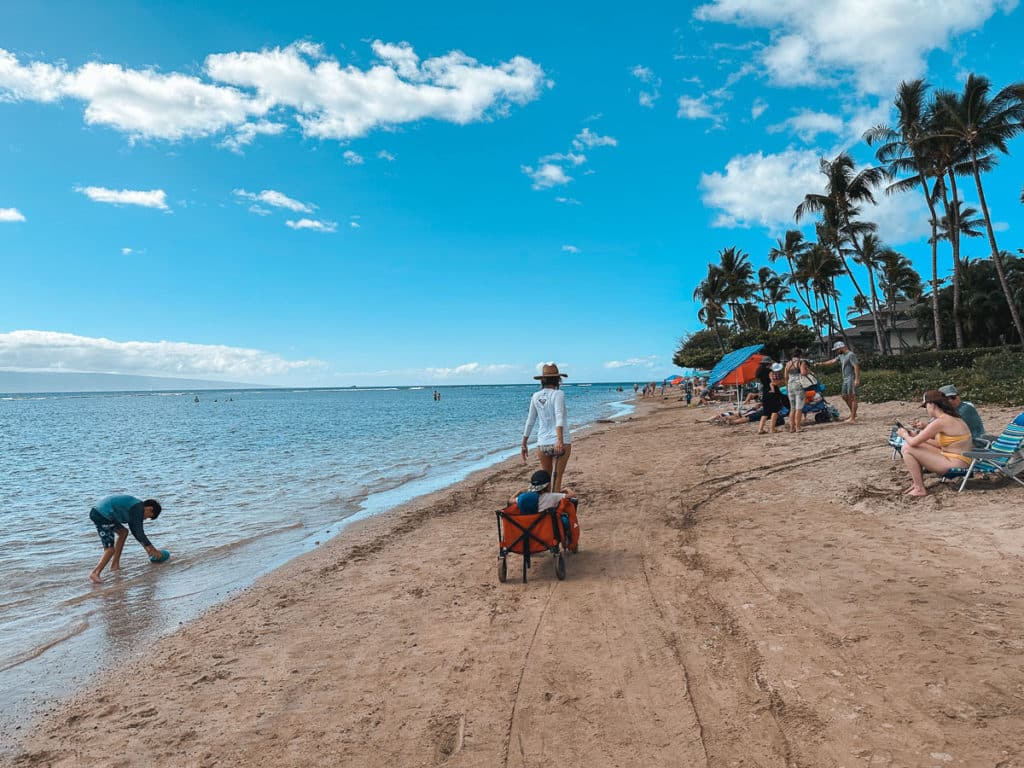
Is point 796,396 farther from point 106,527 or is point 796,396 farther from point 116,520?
point 106,527

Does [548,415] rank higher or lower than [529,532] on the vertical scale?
higher

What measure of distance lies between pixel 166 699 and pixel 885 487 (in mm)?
7721

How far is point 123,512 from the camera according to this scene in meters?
7.23

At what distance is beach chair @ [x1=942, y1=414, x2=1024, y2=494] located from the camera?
6.36 meters

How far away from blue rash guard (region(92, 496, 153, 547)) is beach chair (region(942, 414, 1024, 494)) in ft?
31.2

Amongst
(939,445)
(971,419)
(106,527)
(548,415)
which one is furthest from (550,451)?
(106,527)

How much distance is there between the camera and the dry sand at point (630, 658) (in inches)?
115

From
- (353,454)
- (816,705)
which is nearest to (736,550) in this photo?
(816,705)

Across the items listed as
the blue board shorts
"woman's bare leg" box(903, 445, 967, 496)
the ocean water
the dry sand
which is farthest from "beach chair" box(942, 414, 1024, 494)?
the blue board shorts

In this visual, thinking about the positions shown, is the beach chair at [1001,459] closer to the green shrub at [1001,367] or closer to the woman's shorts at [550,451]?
the woman's shorts at [550,451]

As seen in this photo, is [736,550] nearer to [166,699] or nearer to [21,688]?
[166,699]

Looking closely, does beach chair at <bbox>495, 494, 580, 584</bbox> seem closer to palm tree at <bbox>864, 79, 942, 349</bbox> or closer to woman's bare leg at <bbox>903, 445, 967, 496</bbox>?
woman's bare leg at <bbox>903, 445, 967, 496</bbox>

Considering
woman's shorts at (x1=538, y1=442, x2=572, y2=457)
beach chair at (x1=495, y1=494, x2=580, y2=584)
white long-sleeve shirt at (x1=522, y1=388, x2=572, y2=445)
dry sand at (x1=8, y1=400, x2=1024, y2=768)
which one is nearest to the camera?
dry sand at (x1=8, y1=400, x2=1024, y2=768)

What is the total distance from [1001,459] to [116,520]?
10.1m
